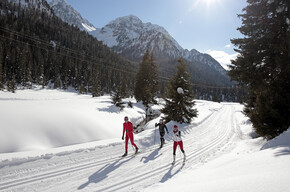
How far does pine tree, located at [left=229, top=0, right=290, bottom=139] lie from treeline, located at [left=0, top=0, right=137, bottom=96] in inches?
1705

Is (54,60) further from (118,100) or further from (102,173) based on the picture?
(102,173)

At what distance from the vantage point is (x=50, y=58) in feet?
262

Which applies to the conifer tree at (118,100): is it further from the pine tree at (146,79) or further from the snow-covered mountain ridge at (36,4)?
the snow-covered mountain ridge at (36,4)

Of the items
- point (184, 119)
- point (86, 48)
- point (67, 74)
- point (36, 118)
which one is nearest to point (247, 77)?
point (184, 119)

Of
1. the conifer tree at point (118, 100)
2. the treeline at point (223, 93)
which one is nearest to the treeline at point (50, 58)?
the conifer tree at point (118, 100)

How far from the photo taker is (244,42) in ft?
34.3

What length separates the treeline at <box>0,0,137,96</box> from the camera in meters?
59.8

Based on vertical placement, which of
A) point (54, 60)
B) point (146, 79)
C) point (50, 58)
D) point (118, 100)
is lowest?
point (118, 100)

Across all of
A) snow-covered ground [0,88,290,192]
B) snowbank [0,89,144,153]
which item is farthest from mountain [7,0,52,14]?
snow-covered ground [0,88,290,192]

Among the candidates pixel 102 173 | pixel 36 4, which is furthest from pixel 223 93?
pixel 36 4

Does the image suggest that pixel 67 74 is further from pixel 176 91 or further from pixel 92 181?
pixel 92 181

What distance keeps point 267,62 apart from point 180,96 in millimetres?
8901

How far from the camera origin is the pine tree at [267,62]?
8.52m

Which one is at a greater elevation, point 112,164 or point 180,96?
point 180,96
